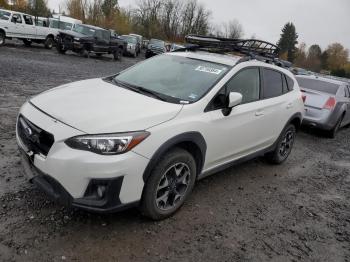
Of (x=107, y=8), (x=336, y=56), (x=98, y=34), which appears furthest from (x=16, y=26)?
(x=336, y=56)

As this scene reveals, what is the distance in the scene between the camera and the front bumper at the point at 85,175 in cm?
292

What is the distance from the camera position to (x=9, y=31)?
20.2 metres

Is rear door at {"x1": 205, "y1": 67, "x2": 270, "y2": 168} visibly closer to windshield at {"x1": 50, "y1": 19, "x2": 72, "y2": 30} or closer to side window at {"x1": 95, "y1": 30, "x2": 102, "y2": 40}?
side window at {"x1": 95, "y1": 30, "x2": 102, "y2": 40}

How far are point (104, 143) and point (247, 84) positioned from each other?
236 cm

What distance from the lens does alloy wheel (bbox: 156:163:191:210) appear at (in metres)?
3.57

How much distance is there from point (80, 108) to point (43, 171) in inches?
26.8

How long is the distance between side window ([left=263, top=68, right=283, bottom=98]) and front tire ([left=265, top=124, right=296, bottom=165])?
27.5 inches

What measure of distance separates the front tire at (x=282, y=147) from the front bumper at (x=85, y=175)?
3198mm

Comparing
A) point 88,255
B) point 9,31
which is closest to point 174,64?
point 88,255

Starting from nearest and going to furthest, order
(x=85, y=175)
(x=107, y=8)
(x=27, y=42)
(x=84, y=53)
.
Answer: (x=85, y=175) → (x=84, y=53) → (x=27, y=42) → (x=107, y=8)

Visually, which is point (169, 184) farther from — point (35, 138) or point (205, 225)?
Answer: point (35, 138)

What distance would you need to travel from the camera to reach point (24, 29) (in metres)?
21.2

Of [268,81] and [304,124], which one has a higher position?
[268,81]

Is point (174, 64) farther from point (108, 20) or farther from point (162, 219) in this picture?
point (108, 20)
